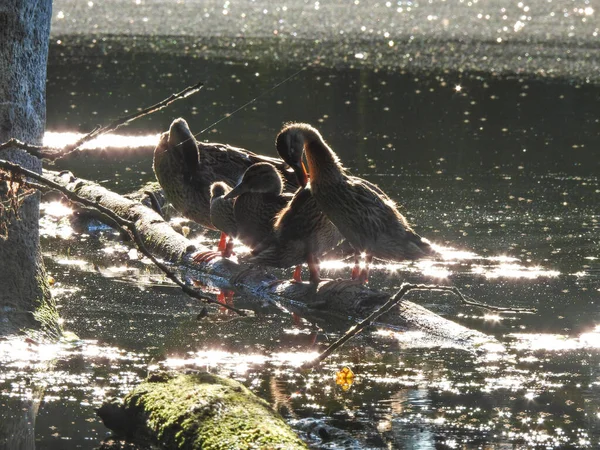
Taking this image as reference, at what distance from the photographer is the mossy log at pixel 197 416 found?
5.24 metres

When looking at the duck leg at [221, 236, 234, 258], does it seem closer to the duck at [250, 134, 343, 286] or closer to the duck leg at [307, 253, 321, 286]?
the duck at [250, 134, 343, 286]

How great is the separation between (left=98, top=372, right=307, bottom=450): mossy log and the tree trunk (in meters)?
1.67

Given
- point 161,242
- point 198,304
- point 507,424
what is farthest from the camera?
point 161,242

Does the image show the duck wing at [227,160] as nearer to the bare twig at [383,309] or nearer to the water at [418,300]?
the water at [418,300]

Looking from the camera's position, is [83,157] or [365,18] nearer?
[83,157]

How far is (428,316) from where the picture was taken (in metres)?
7.71

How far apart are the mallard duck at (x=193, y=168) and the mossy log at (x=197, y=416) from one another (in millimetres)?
4386

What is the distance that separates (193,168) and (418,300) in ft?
8.55

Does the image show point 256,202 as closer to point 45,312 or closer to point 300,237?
point 300,237

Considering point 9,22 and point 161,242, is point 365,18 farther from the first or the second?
point 9,22

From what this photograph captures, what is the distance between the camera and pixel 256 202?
9.16 meters

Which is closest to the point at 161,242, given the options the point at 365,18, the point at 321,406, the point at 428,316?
the point at 428,316

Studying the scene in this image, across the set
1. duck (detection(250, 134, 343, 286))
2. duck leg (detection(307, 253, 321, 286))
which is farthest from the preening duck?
duck leg (detection(307, 253, 321, 286))

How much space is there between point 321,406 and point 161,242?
4127 mm
